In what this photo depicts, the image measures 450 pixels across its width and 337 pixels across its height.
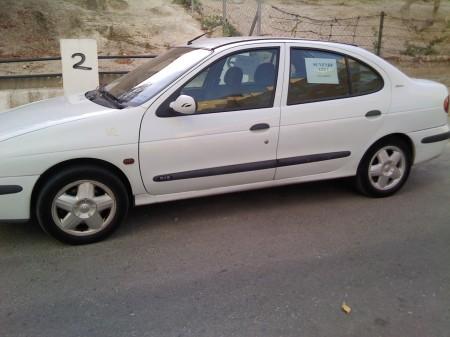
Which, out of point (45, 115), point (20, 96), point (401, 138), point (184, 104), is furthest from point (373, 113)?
point (20, 96)

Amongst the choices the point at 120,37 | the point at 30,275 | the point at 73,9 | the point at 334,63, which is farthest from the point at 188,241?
the point at 73,9

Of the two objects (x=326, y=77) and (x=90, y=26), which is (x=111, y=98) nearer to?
(x=326, y=77)

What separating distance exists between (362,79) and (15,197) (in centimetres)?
330

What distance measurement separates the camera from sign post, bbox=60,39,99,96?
6.71m

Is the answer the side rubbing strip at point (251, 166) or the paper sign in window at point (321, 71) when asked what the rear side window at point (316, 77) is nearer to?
the paper sign in window at point (321, 71)

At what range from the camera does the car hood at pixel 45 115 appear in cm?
360

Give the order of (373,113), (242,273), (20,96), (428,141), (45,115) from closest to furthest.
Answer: (242,273)
(45,115)
(373,113)
(428,141)
(20,96)

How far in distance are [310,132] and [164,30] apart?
12.5 metres

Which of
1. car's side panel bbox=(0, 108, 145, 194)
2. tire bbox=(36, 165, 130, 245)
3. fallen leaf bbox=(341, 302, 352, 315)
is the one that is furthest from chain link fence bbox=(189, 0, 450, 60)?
fallen leaf bbox=(341, 302, 352, 315)

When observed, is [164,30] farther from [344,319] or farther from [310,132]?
[344,319]

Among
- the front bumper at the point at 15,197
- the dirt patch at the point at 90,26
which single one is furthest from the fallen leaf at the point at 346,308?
the dirt patch at the point at 90,26

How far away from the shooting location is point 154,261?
139 inches

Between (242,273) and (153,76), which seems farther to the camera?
(153,76)

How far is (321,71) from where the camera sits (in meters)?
4.37
